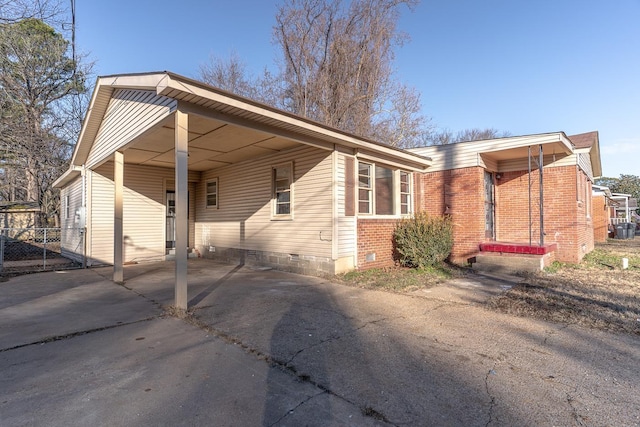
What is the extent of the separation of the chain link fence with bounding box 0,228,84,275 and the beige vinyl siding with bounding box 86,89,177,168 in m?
2.75

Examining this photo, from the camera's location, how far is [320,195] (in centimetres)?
772

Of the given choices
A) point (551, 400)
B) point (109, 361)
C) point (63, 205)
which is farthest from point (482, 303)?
point (63, 205)

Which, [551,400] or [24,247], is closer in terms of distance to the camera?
[551,400]

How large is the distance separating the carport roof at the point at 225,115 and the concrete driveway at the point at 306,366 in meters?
3.13

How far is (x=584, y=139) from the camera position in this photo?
9961 millimetres

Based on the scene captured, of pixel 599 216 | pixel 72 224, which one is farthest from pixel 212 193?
pixel 599 216

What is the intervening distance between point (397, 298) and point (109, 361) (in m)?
4.13

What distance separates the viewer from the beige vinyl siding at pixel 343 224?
24.8ft

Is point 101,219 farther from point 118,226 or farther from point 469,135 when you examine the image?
point 469,135

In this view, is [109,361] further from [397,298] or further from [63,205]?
[63,205]

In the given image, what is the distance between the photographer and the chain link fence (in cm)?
879

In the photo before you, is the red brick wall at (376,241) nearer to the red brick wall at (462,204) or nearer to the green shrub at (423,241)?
the green shrub at (423,241)

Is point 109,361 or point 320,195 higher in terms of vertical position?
point 320,195

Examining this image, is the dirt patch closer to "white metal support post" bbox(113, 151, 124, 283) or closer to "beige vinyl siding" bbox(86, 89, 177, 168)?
"beige vinyl siding" bbox(86, 89, 177, 168)
